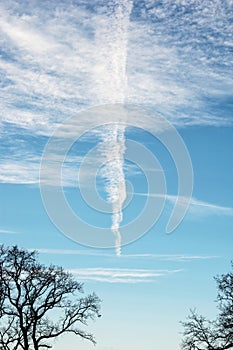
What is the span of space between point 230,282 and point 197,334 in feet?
18.2

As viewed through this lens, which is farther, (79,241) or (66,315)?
(66,315)

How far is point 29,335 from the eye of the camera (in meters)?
42.9

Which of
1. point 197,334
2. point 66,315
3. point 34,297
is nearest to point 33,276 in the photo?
point 34,297

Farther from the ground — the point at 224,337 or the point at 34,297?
the point at 34,297

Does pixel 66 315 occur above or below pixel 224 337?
above

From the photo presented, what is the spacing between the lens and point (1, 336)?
43.2 m

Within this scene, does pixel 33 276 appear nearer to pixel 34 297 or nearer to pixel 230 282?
pixel 34 297

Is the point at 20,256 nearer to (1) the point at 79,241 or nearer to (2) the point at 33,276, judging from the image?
(2) the point at 33,276

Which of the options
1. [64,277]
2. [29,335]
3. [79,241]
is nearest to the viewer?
[79,241]

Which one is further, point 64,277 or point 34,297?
point 64,277

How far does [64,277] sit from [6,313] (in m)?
6.10

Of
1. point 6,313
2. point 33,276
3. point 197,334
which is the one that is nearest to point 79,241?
point 33,276

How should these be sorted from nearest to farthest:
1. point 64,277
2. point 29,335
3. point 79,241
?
point 79,241 < point 29,335 < point 64,277

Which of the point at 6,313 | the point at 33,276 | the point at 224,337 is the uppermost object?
the point at 33,276
